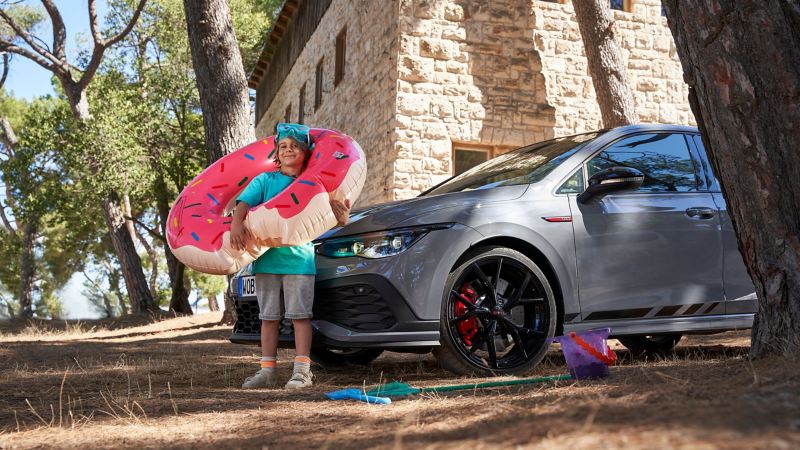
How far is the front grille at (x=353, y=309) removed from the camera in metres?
4.97

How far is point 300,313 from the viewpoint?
5.09m

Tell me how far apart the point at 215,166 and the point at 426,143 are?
681 cm

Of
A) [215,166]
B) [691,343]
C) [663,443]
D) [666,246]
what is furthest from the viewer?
[691,343]

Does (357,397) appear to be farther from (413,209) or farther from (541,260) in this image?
(541,260)

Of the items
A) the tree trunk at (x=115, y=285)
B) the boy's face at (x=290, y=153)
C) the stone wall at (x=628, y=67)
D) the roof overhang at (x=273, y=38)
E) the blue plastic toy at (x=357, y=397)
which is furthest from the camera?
the tree trunk at (x=115, y=285)

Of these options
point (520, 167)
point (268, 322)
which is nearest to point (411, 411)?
point (268, 322)

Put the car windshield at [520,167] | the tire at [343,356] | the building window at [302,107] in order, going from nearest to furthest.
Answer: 1. the car windshield at [520,167]
2. the tire at [343,356]
3. the building window at [302,107]

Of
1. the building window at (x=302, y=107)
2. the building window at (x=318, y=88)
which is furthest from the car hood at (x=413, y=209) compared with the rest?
the building window at (x=302, y=107)

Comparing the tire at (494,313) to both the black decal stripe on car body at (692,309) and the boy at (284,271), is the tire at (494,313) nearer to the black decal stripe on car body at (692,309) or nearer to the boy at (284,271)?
the boy at (284,271)

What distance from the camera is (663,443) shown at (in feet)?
7.35

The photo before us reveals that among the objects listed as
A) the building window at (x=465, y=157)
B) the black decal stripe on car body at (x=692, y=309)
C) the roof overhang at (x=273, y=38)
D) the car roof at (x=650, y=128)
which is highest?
the roof overhang at (x=273, y=38)

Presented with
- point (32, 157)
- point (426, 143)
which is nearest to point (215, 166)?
point (426, 143)

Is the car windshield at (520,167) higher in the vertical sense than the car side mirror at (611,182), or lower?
higher

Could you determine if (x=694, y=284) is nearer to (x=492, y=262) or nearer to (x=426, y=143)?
(x=492, y=262)
